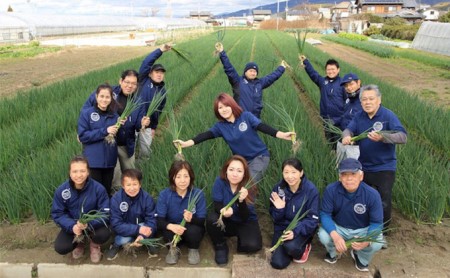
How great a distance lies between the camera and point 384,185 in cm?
309

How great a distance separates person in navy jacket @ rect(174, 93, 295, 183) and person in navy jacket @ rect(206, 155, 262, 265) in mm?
507

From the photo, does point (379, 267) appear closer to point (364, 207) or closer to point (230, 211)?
point (364, 207)

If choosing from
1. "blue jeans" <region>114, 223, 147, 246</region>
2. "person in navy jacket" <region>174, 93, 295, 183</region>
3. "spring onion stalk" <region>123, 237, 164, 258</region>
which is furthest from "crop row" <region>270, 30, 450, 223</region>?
"blue jeans" <region>114, 223, 147, 246</region>

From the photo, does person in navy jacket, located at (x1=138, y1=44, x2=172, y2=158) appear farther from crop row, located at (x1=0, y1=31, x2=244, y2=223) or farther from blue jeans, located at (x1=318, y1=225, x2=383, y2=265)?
blue jeans, located at (x1=318, y1=225, x2=383, y2=265)

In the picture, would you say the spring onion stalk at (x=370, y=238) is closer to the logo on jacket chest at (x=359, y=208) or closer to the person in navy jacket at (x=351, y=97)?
the logo on jacket chest at (x=359, y=208)

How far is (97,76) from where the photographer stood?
9078 mm

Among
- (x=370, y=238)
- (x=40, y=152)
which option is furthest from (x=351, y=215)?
(x=40, y=152)

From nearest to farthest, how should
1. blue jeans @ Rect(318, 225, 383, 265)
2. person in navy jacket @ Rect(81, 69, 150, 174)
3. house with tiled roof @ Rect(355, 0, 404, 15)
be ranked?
blue jeans @ Rect(318, 225, 383, 265) → person in navy jacket @ Rect(81, 69, 150, 174) → house with tiled roof @ Rect(355, 0, 404, 15)

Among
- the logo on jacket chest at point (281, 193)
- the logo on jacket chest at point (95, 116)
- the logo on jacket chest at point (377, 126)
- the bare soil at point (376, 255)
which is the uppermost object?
the logo on jacket chest at point (95, 116)

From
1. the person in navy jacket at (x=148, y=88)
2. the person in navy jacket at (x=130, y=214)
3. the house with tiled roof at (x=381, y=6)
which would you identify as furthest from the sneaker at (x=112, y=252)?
the house with tiled roof at (x=381, y=6)

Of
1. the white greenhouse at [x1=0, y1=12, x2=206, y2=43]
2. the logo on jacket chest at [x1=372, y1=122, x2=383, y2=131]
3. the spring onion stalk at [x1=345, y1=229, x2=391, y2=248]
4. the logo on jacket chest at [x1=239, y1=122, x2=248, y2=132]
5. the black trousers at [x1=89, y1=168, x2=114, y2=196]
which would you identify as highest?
the white greenhouse at [x1=0, y1=12, x2=206, y2=43]

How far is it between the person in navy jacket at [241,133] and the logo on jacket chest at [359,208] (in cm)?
86

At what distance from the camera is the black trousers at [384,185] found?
304 cm

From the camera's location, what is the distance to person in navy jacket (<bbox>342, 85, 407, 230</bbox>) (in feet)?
10.0
